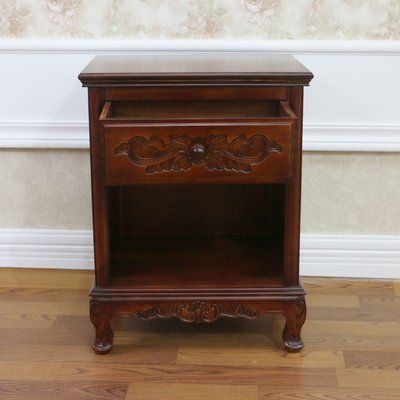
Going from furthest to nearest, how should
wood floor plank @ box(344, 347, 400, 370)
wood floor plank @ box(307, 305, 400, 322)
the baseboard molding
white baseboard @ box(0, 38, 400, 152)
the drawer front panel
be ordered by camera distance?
the baseboard molding → white baseboard @ box(0, 38, 400, 152) → wood floor plank @ box(307, 305, 400, 322) → wood floor plank @ box(344, 347, 400, 370) → the drawer front panel

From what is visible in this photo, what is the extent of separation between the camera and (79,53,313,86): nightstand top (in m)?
1.50

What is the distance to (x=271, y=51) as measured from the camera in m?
1.90

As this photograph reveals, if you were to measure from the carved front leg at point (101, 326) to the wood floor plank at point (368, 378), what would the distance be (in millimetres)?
518

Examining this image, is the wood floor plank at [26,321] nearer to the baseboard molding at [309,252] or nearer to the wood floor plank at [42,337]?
the wood floor plank at [42,337]

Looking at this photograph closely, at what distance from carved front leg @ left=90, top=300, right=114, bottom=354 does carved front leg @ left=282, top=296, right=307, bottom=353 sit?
400 mm

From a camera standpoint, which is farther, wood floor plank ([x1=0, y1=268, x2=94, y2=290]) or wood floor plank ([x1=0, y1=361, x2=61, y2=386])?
wood floor plank ([x1=0, y1=268, x2=94, y2=290])

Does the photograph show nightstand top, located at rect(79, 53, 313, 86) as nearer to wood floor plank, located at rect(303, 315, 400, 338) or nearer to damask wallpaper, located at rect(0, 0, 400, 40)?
damask wallpaper, located at rect(0, 0, 400, 40)

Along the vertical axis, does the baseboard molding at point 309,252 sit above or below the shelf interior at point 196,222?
below

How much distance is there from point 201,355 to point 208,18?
0.87m

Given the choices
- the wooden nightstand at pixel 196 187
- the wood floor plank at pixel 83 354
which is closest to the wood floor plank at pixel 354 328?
the wooden nightstand at pixel 196 187

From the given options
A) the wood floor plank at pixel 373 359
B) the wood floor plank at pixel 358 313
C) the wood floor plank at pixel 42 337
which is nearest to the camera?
the wood floor plank at pixel 373 359

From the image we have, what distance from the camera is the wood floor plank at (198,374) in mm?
1532

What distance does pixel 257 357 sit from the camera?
5.34 ft

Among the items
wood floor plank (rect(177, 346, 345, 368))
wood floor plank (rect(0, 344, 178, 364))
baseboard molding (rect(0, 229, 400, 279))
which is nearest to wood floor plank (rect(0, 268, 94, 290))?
baseboard molding (rect(0, 229, 400, 279))
